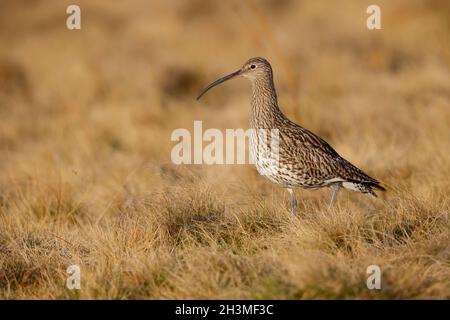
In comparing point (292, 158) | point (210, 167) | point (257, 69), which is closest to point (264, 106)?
point (257, 69)

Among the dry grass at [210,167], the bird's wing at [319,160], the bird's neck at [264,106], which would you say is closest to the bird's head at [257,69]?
the bird's neck at [264,106]

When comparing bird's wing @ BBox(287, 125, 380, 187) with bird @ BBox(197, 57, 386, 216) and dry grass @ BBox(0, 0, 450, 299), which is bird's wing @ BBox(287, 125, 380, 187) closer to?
bird @ BBox(197, 57, 386, 216)

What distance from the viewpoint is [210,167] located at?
7707 millimetres

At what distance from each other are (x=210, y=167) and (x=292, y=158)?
219cm

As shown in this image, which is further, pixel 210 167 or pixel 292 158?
pixel 210 167

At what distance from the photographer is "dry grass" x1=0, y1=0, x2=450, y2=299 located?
4.45m

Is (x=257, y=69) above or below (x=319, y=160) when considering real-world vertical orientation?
above

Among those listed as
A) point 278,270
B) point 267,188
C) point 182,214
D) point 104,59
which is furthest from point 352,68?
point 278,270

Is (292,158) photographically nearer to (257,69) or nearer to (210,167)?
(257,69)

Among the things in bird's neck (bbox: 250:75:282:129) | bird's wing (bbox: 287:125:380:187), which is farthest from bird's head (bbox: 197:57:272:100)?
bird's wing (bbox: 287:125:380:187)

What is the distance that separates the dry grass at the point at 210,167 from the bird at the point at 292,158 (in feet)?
0.70

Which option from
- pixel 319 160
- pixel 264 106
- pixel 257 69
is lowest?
pixel 319 160

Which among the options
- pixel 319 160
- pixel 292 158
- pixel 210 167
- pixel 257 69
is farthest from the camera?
pixel 210 167
